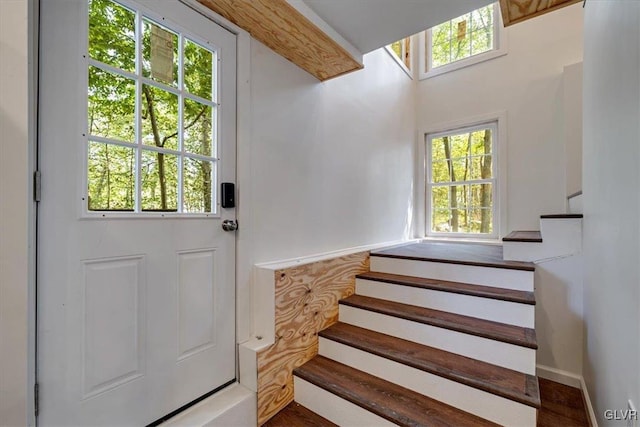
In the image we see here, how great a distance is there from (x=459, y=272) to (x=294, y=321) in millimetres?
1246

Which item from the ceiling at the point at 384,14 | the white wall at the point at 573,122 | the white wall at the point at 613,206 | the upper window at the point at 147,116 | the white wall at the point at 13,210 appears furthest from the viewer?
the white wall at the point at 573,122

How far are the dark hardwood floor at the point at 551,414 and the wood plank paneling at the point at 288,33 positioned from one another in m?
2.17

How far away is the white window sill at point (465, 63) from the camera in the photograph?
324cm

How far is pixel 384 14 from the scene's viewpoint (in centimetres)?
152

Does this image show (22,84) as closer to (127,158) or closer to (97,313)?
(127,158)

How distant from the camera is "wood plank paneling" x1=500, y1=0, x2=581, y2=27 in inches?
55.0

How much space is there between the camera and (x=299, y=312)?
171cm

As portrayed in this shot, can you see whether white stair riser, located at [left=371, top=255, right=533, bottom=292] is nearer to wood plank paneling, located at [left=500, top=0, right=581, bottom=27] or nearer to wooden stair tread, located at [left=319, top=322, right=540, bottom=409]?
wooden stair tread, located at [left=319, top=322, right=540, bottom=409]

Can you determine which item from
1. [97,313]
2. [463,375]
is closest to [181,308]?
[97,313]

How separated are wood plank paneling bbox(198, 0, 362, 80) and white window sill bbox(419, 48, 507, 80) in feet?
7.73

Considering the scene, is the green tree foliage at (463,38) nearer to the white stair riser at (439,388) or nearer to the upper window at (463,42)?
the upper window at (463,42)

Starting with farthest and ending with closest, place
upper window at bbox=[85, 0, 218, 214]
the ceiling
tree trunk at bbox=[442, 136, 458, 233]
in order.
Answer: tree trunk at bbox=[442, 136, 458, 233]
the ceiling
upper window at bbox=[85, 0, 218, 214]

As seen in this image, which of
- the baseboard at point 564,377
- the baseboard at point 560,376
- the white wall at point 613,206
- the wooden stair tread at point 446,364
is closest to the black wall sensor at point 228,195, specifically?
the wooden stair tread at point 446,364

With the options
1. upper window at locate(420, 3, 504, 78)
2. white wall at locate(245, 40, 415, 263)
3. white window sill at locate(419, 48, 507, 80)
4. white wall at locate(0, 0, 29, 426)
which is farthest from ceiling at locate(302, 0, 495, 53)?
white window sill at locate(419, 48, 507, 80)
